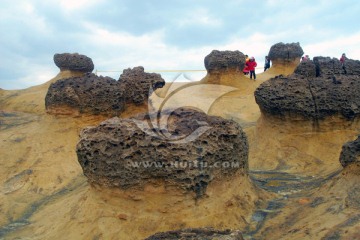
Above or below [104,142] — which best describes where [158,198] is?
below

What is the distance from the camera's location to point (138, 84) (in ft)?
33.3

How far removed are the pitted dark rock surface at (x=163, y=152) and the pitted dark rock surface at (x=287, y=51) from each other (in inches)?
484

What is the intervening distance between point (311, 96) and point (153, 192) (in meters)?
4.68

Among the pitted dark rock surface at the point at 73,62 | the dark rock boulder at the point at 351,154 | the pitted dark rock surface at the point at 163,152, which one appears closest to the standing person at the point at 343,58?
the dark rock boulder at the point at 351,154

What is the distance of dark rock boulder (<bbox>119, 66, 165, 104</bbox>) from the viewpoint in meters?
10.0

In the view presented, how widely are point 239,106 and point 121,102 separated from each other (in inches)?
160

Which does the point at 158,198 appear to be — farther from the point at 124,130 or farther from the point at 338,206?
the point at 338,206

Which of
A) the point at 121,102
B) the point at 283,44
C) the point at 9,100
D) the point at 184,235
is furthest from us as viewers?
the point at 283,44

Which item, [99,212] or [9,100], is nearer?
[99,212]

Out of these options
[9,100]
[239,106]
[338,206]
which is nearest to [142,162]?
[338,206]

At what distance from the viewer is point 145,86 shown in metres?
10.2

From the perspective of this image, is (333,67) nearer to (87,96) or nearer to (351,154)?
(351,154)

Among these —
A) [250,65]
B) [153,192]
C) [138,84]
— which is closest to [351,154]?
[153,192]

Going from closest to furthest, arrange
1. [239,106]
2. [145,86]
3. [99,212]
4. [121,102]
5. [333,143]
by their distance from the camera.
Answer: [99,212] < [333,143] < [121,102] < [145,86] < [239,106]
